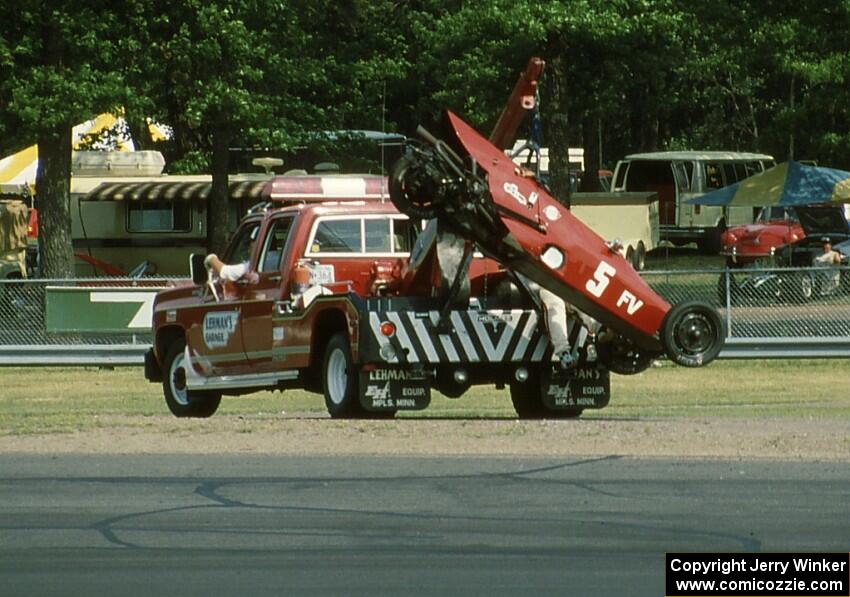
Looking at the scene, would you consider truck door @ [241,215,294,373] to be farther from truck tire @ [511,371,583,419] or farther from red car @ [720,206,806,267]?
red car @ [720,206,806,267]

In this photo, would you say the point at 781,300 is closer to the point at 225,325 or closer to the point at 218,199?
the point at 225,325

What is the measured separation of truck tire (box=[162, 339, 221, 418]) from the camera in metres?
18.3

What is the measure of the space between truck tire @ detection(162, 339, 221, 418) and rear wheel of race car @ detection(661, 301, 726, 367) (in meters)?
4.93

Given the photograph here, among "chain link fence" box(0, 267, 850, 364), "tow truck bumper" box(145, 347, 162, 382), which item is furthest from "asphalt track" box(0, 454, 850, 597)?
"chain link fence" box(0, 267, 850, 364)

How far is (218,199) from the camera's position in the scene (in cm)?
3681

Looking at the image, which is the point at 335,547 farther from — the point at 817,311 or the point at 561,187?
the point at 561,187

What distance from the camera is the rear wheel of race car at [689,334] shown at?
15.4 metres

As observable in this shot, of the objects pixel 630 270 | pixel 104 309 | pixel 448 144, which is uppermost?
pixel 448 144

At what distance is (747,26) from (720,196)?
6848mm

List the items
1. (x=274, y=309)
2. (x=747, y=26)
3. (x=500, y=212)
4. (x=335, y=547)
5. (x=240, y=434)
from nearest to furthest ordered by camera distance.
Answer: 1. (x=335, y=547)
2. (x=240, y=434)
3. (x=500, y=212)
4. (x=274, y=309)
5. (x=747, y=26)

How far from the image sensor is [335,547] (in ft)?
29.0

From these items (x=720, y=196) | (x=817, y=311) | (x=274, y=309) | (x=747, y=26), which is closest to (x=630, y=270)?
(x=274, y=309)

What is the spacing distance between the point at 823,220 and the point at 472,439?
74.9 ft

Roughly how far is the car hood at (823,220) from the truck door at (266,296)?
19.4m
